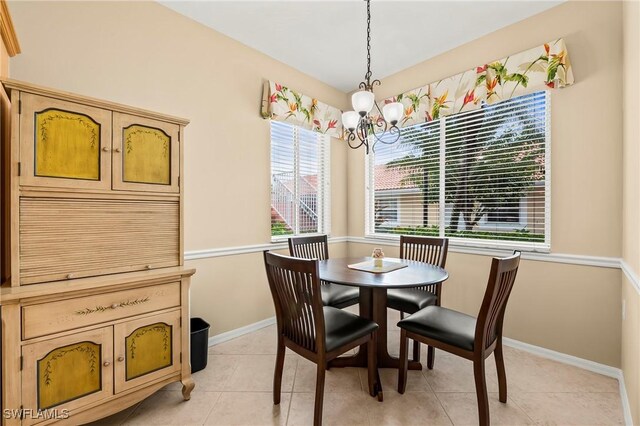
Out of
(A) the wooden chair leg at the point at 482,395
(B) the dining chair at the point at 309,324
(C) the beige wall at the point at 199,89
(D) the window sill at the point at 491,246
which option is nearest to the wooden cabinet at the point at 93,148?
(C) the beige wall at the point at 199,89

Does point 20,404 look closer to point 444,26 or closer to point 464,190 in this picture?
point 464,190

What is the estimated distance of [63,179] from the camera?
150 cm

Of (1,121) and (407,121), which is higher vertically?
(407,121)

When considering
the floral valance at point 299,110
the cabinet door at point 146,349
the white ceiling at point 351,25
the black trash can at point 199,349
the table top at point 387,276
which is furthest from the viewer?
the floral valance at point 299,110

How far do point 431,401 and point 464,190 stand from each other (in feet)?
6.45

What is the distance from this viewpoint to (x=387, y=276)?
1.90m

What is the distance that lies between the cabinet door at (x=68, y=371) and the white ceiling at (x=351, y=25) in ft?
8.20

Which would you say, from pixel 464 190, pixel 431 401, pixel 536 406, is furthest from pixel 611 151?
pixel 431 401

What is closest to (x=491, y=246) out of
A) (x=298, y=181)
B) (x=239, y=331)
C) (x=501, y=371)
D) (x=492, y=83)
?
(x=501, y=371)

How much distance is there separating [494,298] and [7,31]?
2.91 metres

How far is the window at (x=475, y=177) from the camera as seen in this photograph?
246 cm

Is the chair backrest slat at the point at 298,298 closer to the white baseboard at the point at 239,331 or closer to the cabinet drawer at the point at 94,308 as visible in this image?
the cabinet drawer at the point at 94,308

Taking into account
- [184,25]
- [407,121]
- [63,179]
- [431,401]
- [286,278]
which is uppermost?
[184,25]

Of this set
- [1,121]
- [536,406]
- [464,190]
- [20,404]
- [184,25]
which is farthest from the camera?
[464,190]
